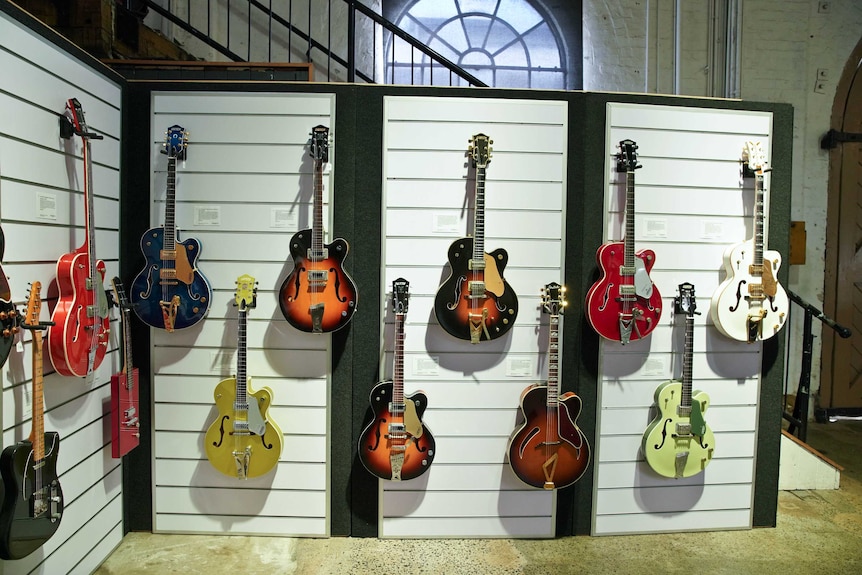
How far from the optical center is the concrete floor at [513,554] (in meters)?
2.63

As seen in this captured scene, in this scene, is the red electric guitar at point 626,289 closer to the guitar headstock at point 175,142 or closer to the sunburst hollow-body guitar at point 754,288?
the sunburst hollow-body guitar at point 754,288

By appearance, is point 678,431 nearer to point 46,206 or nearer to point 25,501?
point 25,501

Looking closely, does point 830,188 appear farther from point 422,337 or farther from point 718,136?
point 422,337

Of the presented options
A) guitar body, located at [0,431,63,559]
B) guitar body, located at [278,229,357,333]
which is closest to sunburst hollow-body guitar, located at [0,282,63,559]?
guitar body, located at [0,431,63,559]

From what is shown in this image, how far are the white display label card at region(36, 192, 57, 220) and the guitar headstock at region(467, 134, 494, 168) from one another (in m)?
1.81

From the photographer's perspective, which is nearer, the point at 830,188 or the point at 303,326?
the point at 303,326

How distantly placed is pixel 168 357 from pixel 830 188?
213 inches

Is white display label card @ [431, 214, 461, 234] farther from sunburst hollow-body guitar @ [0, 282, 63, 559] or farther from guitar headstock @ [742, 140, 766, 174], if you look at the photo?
sunburst hollow-body guitar @ [0, 282, 63, 559]

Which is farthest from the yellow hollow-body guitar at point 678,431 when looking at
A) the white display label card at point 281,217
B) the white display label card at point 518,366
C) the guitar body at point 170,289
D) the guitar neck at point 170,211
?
the guitar neck at point 170,211

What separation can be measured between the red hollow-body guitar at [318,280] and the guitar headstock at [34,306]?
966 mm

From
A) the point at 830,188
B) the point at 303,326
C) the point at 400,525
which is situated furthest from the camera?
the point at 830,188

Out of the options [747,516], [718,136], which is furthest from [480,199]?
[747,516]

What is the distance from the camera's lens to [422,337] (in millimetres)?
2834

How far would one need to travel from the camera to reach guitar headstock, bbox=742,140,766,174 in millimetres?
2852
